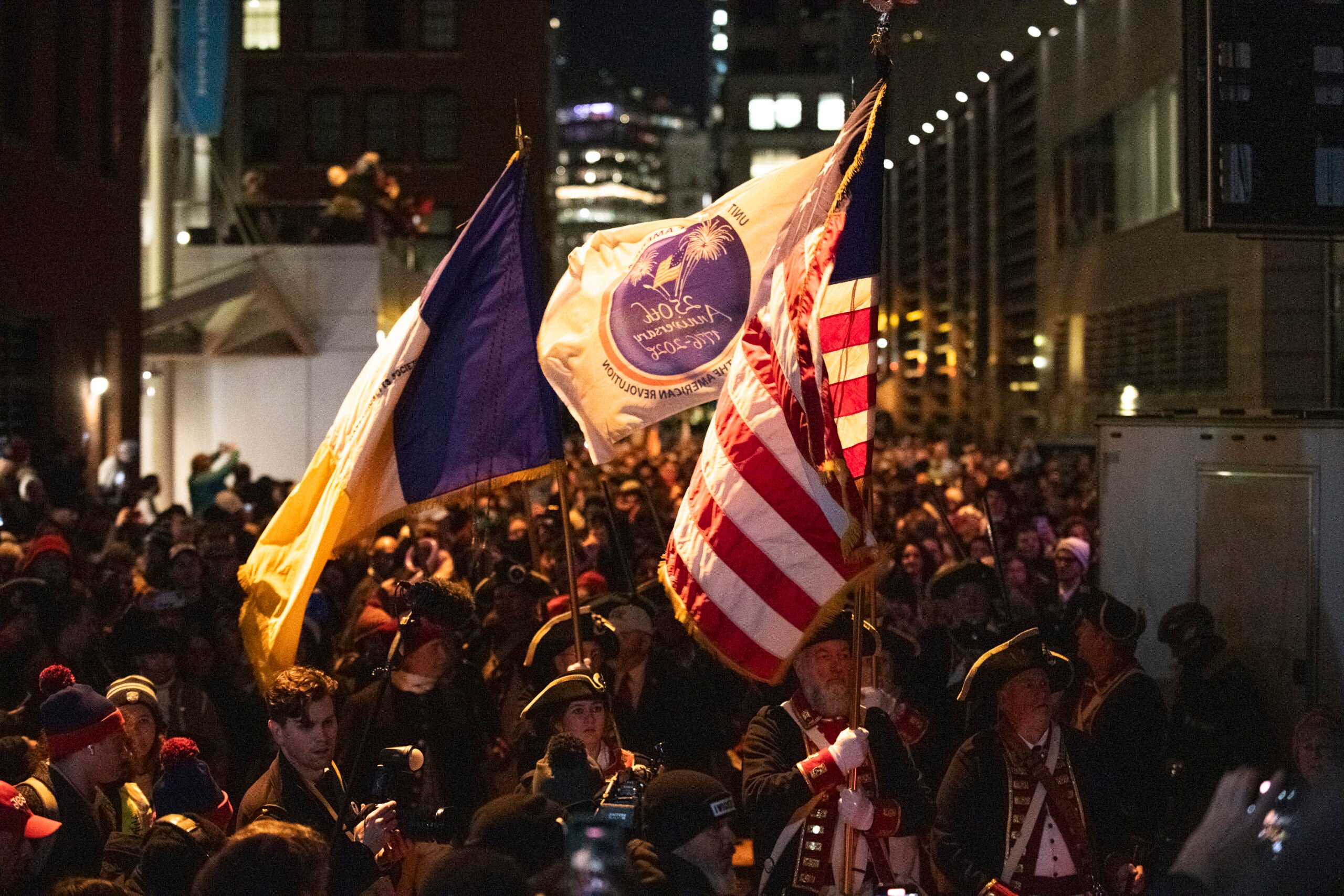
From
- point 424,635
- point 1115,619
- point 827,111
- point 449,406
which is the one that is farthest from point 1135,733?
point 827,111

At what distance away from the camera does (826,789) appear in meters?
5.33

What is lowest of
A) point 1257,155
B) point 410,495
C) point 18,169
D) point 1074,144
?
point 410,495

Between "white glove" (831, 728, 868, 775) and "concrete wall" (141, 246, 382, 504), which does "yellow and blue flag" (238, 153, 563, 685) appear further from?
"concrete wall" (141, 246, 382, 504)

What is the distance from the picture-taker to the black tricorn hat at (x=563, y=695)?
6.15m

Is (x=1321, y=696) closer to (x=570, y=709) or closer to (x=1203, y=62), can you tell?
(x=1203, y=62)

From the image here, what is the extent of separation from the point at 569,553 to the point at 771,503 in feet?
4.07

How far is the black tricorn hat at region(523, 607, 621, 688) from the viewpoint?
7734mm

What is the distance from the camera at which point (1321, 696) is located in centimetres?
880

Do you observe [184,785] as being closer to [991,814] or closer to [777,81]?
[991,814]

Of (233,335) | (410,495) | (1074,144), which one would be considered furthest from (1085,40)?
(410,495)

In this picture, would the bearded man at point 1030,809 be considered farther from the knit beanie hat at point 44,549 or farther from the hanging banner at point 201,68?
the hanging banner at point 201,68

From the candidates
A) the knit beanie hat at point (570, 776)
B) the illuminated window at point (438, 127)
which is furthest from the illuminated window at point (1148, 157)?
the illuminated window at point (438, 127)

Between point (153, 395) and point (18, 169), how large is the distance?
11237 millimetres

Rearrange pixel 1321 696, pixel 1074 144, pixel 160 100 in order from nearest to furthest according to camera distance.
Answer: pixel 1321 696
pixel 160 100
pixel 1074 144
